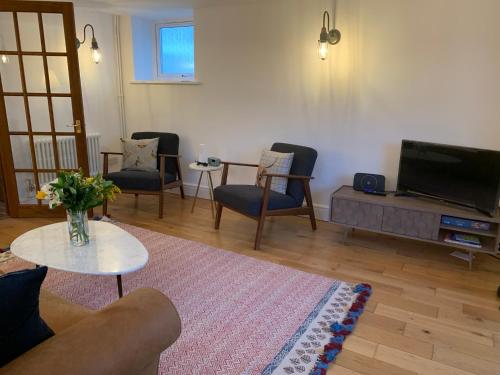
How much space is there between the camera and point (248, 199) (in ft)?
10.5

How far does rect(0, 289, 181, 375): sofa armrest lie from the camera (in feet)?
3.15

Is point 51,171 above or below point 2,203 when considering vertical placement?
above

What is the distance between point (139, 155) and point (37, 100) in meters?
1.10

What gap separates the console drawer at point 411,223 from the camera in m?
2.96

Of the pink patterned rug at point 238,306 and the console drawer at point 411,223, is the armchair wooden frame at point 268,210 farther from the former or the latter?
the console drawer at point 411,223

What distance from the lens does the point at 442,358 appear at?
6.30ft

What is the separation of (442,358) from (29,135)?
12.6 ft

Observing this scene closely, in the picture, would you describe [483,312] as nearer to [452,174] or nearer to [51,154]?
[452,174]

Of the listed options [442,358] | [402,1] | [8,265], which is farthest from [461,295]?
[8,265]

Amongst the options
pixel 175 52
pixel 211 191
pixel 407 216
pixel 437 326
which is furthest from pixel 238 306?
pixel 175 52

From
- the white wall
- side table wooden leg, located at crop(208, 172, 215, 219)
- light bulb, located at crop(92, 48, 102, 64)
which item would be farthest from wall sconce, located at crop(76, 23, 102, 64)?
side table wooden leg, located at crop(208, 172, 215, 219)

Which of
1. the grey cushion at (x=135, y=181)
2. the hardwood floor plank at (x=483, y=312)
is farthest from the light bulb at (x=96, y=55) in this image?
the hardwood floor plank at (x=483, y=312)

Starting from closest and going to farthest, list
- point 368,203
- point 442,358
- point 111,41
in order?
point 442,358
point 368,203
point 111,41

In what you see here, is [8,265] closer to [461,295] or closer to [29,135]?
[29,135]
